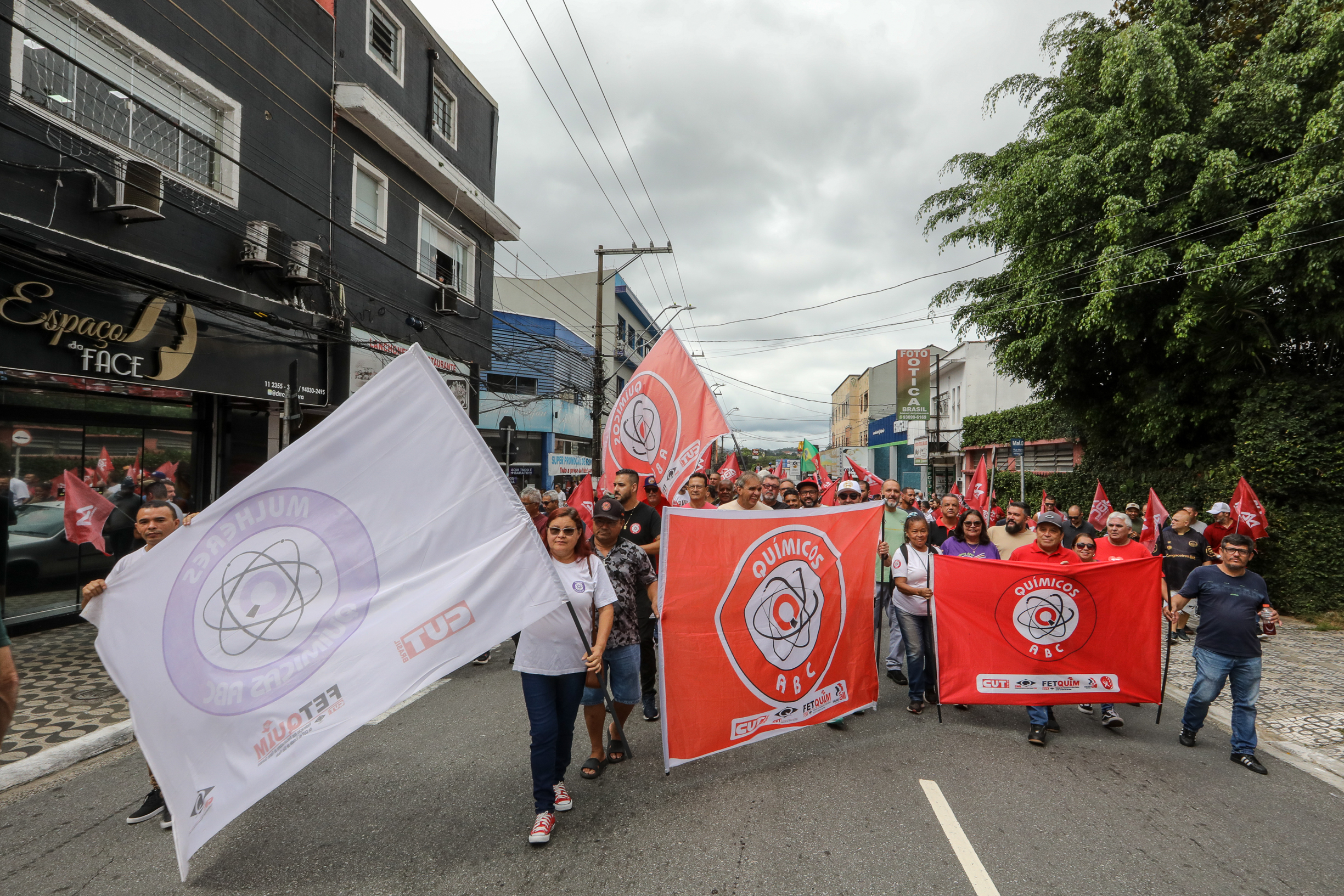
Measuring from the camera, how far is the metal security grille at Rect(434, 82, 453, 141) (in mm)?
15375

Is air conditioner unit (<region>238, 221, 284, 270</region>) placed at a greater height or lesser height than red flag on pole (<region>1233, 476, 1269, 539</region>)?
greater

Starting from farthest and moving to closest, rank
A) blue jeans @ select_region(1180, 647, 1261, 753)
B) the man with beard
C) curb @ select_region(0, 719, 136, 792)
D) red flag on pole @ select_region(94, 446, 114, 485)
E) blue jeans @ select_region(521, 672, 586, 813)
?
red flag on pole @ select_region(94, 446, 114, 485), the man with beard, blue jeans @ select_region(1180, 647, 1261, 753), curb @ select_region(0, 719, 136, 792), blue jeans @ select_region(521, 672, 586, 813)

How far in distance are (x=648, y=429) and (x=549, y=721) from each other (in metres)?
4.61

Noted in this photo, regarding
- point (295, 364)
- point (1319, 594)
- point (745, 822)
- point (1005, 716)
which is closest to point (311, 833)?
point (745, 822)

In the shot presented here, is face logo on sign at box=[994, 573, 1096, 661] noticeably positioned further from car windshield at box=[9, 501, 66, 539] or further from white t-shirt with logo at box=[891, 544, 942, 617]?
car windshield at box=[9, 501, 66, 539]

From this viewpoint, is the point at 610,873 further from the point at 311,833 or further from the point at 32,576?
the point at 32,576

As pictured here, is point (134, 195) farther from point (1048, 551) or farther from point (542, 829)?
point (1048, 551)

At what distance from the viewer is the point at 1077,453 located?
19797mm

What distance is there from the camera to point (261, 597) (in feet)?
10.4

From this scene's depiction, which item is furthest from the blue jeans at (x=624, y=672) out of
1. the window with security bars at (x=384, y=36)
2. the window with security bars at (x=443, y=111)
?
the window with security bars at (x=443, y=111)

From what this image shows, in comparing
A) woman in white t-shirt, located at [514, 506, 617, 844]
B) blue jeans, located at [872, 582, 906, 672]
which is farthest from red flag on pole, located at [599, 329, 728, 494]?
woman in white t-shirt, located at [514, 506, 617, 844]

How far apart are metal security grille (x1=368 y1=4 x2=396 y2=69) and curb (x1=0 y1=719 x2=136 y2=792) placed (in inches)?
498

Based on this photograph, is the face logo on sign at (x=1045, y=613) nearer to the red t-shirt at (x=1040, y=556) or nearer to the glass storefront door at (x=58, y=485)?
the red t-shirt at (x=1040, y=556)

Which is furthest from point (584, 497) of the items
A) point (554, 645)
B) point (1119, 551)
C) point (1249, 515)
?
point (1249, 515)
